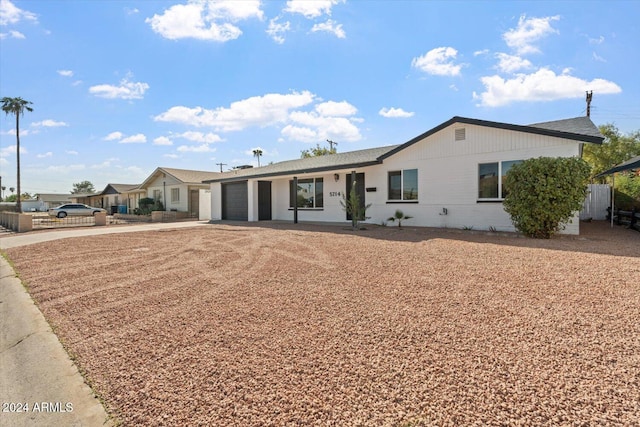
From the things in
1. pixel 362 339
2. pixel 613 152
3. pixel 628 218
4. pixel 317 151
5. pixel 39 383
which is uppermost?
pixel 317 151

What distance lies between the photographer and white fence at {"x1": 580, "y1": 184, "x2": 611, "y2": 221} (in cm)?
1440

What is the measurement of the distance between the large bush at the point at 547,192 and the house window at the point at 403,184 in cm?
403

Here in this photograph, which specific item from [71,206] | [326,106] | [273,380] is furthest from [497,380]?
[71,206]

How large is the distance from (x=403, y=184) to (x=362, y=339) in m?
10.4

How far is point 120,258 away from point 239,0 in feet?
25.8

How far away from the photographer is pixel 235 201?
19.3m

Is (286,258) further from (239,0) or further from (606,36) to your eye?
(606,36)

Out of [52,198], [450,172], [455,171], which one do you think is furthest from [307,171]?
[52,198]

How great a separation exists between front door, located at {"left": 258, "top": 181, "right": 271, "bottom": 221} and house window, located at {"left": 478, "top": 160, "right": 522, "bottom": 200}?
11.5 meters

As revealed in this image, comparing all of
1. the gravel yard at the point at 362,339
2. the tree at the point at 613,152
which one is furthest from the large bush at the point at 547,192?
the tree at the point at 613,152

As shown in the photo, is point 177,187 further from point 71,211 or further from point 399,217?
point 399,217

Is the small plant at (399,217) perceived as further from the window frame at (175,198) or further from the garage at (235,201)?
the window frame at (175,198)

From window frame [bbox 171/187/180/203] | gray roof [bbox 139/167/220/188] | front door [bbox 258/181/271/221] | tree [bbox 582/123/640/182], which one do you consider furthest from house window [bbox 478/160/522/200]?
tree [bbox 582/123/640/182]

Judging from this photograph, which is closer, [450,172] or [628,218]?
[450,172]
